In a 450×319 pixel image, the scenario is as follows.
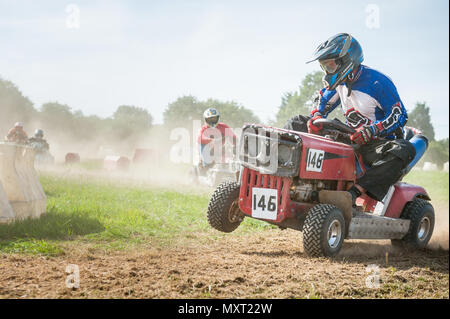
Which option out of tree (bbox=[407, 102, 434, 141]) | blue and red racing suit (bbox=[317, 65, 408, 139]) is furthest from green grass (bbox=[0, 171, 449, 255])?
tree (bbox=[407, 102, 434, 141])

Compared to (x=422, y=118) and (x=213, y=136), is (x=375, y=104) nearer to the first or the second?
(x=213, y=136)

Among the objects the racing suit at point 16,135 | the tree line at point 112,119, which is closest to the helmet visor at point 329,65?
the racing suit at point 16,135

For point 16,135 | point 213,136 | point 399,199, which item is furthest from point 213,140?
point 399,199

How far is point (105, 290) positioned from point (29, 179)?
424cm

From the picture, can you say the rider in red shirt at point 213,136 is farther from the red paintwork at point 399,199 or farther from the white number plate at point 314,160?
the white number plate at point 314,160

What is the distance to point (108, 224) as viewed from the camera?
261 inches

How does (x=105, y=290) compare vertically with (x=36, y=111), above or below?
below

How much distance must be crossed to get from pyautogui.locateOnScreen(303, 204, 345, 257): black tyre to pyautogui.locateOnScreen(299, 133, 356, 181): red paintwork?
1.42ft

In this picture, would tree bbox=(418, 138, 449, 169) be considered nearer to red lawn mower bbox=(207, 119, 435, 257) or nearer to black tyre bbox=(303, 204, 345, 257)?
red lawn mower bbox=(207, 119, 435, 257)

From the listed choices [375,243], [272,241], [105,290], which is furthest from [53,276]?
[375,243]

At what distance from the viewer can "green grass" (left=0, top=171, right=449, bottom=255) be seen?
541 cm

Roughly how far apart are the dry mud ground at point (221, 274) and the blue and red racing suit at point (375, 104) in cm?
174

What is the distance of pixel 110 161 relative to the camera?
22.9 metres
